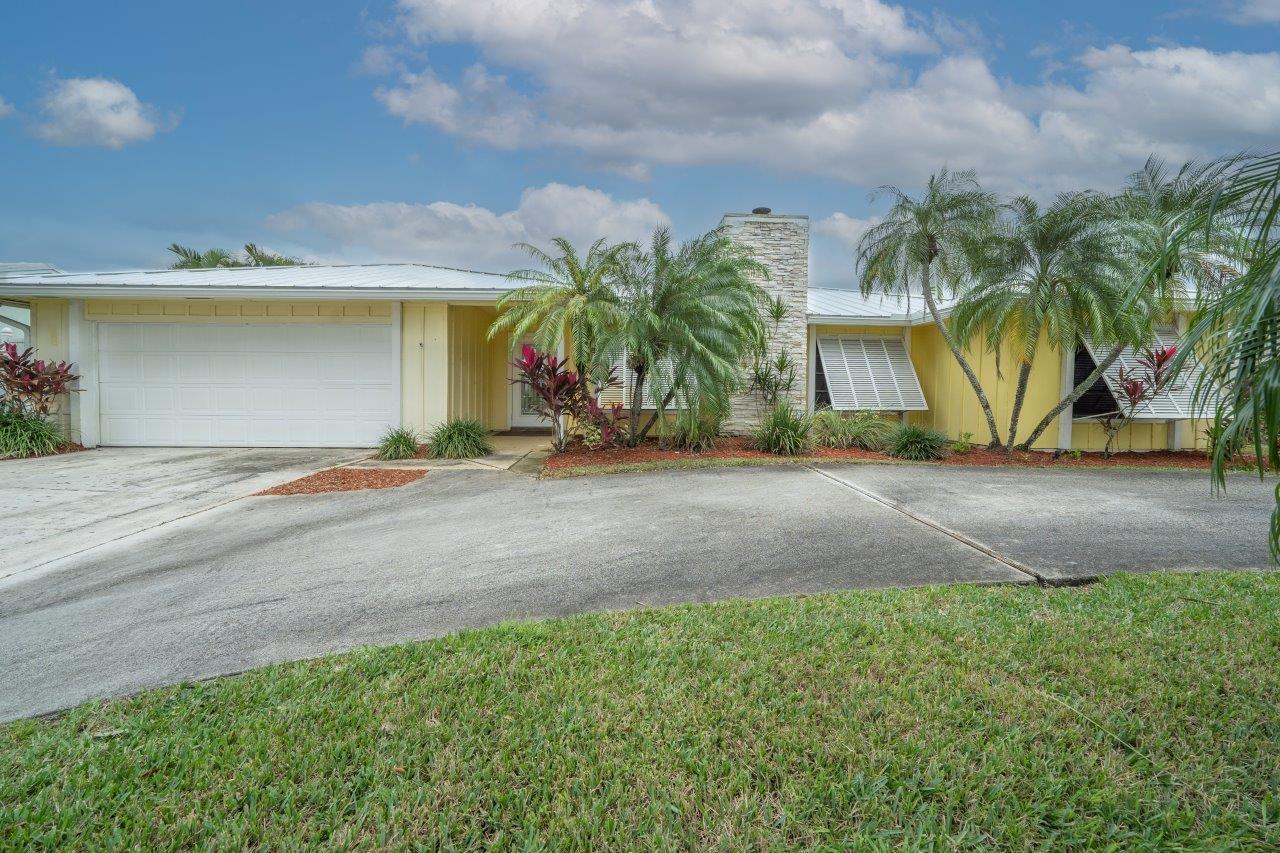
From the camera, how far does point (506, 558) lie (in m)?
5.02

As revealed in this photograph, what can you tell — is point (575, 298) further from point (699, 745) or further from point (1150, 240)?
point (1150, 240)

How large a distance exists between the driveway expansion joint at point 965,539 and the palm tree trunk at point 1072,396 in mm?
4845

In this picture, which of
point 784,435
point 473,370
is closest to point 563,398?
point 784,435

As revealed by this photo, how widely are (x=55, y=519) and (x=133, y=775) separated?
18.7 ft

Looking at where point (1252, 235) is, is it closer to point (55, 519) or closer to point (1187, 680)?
point (1187, 680)

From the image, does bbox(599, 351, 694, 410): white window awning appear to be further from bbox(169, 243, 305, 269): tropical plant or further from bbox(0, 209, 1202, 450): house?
bbox(169, 243, 305, 269): tropical plant

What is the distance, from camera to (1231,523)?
237 inches

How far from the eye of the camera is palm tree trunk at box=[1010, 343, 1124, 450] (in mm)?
10242

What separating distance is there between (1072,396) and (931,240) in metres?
3.45

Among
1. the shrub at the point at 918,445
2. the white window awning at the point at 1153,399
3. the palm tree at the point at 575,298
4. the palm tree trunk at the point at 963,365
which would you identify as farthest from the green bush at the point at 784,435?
the white window awning at the point at 1153,399

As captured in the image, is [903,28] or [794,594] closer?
[794,594]

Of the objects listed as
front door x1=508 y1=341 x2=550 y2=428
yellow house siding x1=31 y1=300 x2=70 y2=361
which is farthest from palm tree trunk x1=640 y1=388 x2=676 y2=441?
yellow house siding x1=31 y1=300 x2=70 y2=361

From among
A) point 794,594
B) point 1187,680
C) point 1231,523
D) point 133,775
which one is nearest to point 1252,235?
point 1187,680

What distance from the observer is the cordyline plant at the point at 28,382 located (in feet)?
35.5
